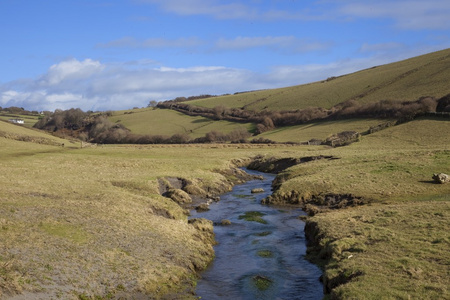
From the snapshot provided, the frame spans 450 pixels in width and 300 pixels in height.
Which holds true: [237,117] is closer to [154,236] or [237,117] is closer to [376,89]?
[376,89]

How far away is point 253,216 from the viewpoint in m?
34.1

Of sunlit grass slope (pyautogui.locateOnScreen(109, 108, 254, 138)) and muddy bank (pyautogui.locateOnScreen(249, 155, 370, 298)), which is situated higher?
sunlit grass slope (pyautogui.locateOnScreen(109, 108, 254, 138))

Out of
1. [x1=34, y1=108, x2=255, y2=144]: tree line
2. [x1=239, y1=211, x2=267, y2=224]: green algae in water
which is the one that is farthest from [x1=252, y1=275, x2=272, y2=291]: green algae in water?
[x1=34, y1=108, x2=255, y2=144]: tree line

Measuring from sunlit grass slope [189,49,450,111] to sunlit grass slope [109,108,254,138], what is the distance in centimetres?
1629

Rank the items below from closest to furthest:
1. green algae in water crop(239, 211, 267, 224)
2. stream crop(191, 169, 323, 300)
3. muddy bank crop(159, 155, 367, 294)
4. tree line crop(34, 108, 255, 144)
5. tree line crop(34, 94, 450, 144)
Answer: stream crop(191, 169, 323, 300) → muddy bank crop(159, 155, 367, 294) → green algae in water crop(239, 211, 267, 224) → tree line crop(34, 94, 450, 144) → tree line crop(34, 108, 255, 144)

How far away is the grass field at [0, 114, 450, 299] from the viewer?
16.5m

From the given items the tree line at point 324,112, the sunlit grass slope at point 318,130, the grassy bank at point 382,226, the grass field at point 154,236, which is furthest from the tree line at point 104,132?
the grass field at point 154,236

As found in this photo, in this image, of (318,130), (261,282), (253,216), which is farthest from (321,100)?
(261,282)

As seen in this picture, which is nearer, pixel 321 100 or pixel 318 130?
pixel 318 130

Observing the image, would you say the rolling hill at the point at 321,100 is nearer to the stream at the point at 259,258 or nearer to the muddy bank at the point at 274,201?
the muddy bank at the point at 274,201

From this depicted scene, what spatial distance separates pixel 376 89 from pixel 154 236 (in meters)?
117

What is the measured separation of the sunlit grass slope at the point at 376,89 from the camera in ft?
369

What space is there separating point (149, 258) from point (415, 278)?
11497 mm

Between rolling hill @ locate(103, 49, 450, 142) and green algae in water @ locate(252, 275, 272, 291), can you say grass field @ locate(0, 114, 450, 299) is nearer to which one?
green algae in water @ locate(252, 275, 272, 291)
